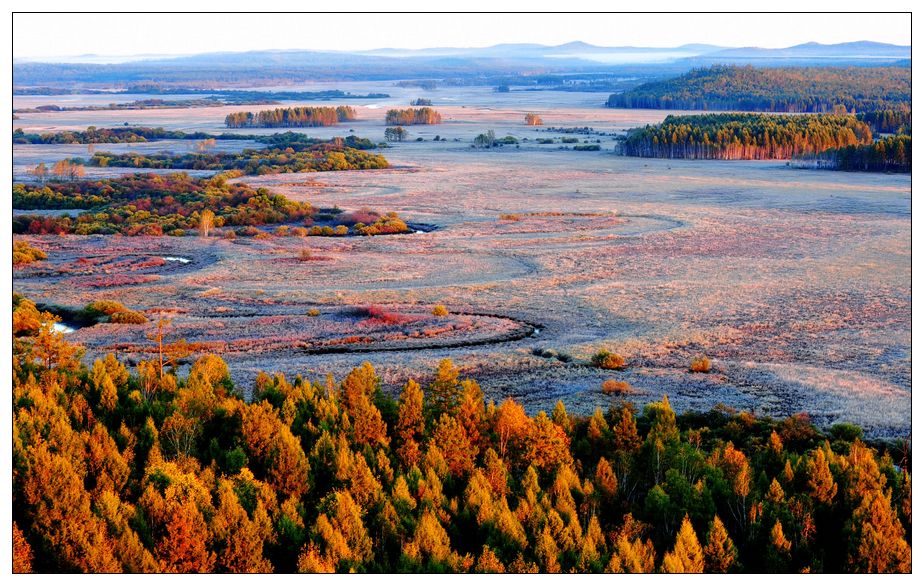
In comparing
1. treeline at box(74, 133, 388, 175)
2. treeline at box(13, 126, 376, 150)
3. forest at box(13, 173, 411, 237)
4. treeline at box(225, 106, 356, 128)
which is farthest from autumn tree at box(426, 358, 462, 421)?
treeline at box(225, 106, 356, 128)

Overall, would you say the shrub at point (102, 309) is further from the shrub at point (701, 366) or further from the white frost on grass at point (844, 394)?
the white frost on grass at point (844, 394)

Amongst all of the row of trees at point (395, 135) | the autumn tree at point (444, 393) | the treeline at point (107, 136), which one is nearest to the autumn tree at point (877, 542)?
the autumn tree at point (444, 393)

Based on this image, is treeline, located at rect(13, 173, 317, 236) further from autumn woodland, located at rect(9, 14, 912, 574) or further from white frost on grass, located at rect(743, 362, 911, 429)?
white frost on grass, located at rect(743, 362, 911, 429)

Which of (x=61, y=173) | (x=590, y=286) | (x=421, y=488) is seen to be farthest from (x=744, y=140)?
(x=421, y=488)

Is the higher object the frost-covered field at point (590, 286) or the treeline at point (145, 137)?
the treeline at point (145, 137)
